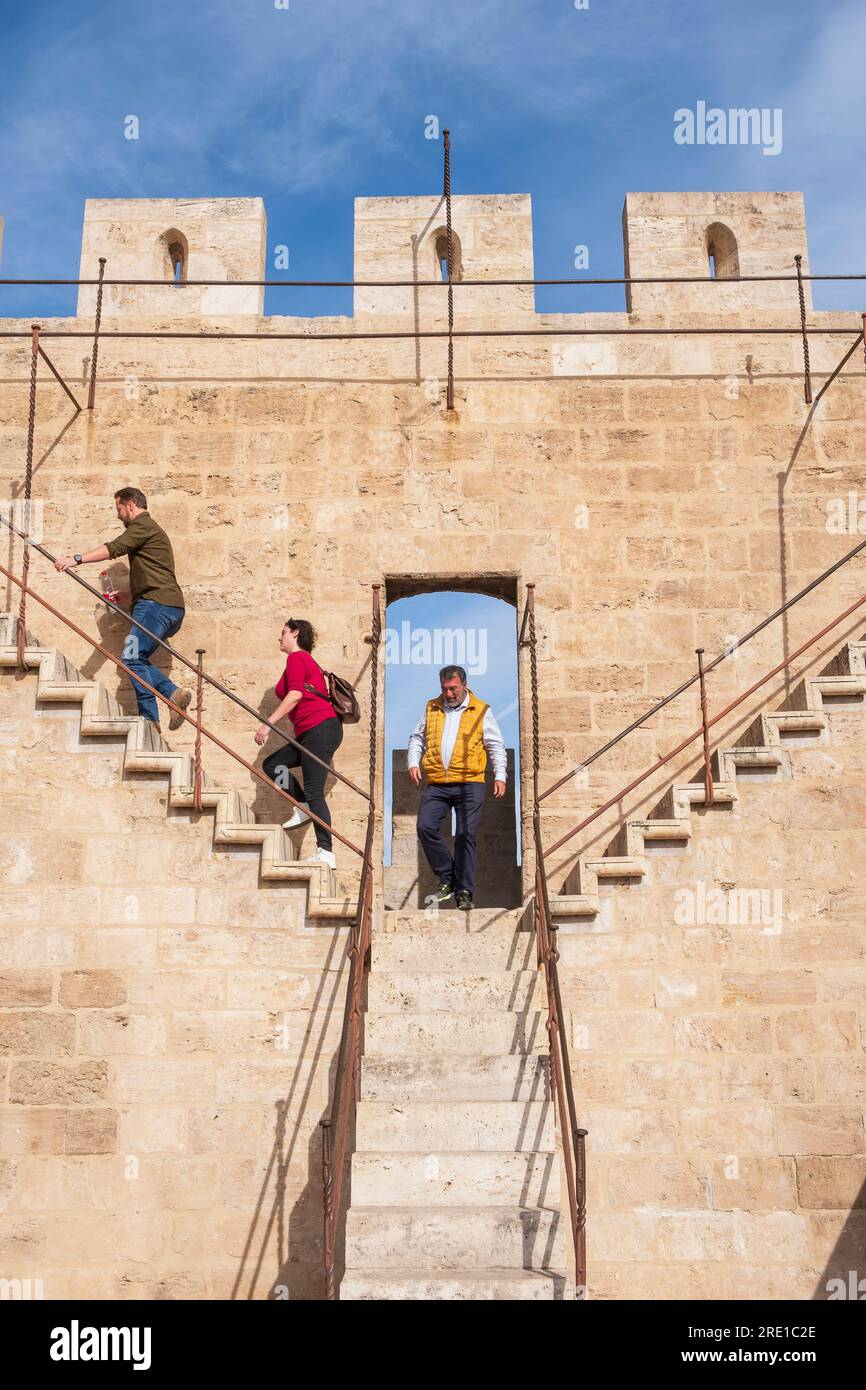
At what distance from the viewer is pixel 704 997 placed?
8180 millimetres

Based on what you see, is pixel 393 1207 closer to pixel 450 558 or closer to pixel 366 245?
pixel 450 558

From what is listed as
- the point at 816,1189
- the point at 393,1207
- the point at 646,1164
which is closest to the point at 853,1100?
the point at 816,1189

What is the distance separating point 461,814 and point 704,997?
1930mm

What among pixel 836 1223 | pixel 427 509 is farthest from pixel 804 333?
pixel 836 1223

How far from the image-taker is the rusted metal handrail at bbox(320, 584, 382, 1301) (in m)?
6.41

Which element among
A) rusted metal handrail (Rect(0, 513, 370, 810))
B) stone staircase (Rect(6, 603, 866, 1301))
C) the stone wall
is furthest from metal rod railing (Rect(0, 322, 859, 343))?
stone staircase (Rect(6, 603, 866, 1301))

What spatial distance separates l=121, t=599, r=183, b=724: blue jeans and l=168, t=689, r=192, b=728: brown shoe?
0.15ft

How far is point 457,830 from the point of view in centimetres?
923

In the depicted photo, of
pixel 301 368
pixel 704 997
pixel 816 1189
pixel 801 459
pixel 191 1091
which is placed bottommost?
pixel 816 1189

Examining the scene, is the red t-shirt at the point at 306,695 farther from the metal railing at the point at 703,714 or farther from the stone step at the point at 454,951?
the stone step at the point at 454,951

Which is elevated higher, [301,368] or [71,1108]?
[301,368]

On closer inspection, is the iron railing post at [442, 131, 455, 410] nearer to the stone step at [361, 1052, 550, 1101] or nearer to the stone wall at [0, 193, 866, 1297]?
the stone wall at [0, 193, 866, 1297]

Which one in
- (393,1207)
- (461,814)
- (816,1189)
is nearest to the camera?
(393,1207)

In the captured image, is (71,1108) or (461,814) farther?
(461,814)
